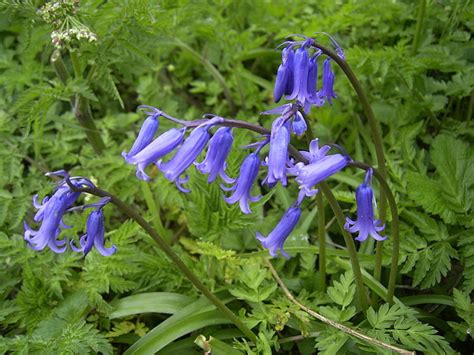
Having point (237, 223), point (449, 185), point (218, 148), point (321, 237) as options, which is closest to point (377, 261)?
point (321, 237)

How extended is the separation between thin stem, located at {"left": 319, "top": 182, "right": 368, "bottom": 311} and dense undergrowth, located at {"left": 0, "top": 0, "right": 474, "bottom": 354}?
9cm

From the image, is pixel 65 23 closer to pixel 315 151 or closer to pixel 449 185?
pixel 315 151

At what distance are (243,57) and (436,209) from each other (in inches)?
100

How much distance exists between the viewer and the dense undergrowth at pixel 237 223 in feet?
10.3

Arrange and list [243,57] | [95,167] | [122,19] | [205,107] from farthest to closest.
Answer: [205,107] → [243,57] → [95,167] → [122,19]

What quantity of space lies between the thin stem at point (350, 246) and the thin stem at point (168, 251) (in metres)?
0.67

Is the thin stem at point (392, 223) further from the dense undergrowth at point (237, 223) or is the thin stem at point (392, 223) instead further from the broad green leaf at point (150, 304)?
the broad green leaf at point (150, 304)

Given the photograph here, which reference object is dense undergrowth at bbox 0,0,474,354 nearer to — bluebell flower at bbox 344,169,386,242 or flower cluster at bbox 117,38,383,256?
bluebell flower at bbox 344,169,386,242

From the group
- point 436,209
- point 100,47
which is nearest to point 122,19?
point 100,47

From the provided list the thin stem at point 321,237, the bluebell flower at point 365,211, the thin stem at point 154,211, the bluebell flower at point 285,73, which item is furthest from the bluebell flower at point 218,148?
the thin stem at point 154,211

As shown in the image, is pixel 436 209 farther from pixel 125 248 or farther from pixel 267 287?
pixel 125 248

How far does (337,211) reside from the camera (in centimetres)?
274

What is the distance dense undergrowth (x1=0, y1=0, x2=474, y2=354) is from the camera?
313cm

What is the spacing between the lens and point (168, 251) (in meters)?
2.83
